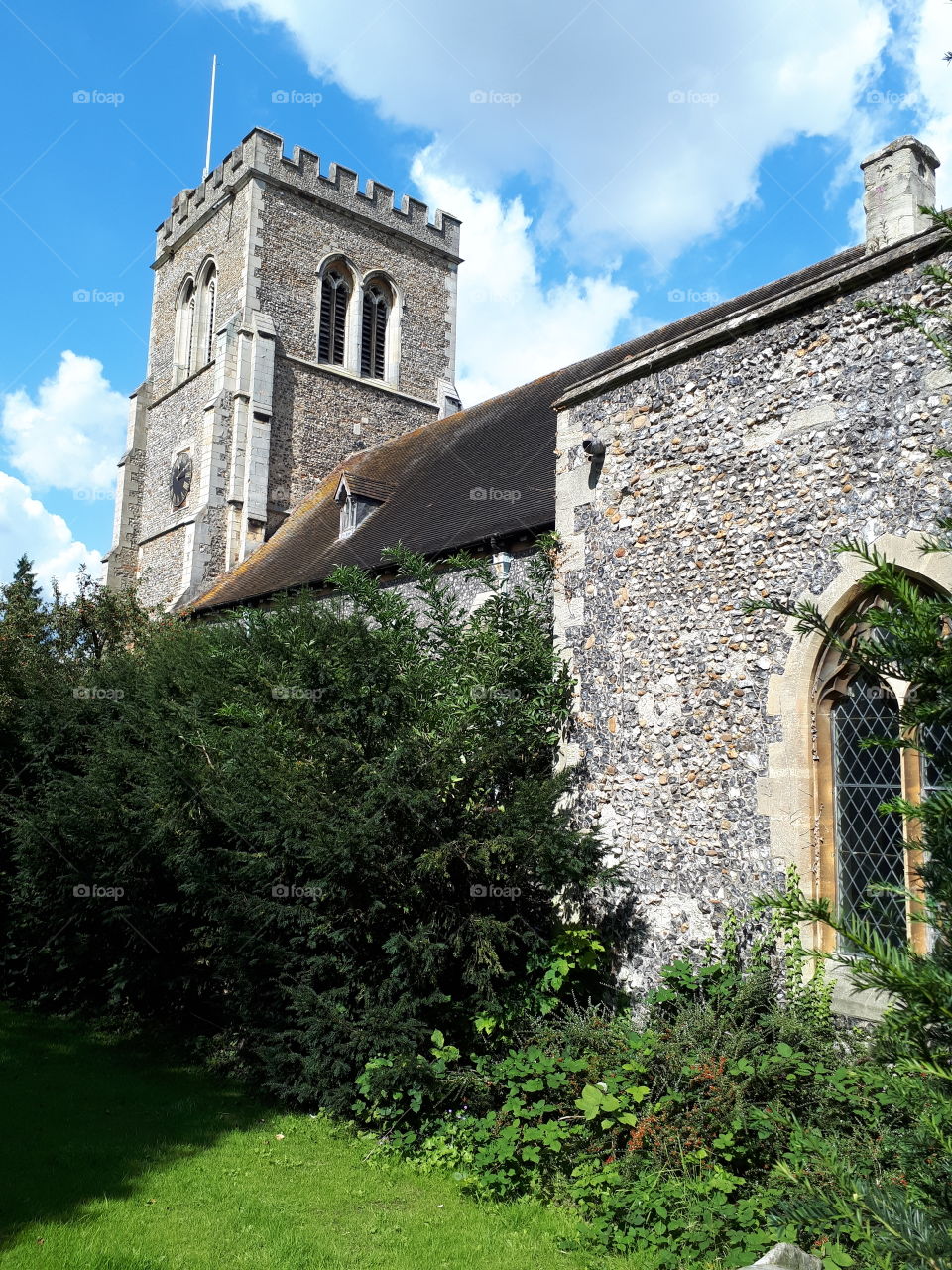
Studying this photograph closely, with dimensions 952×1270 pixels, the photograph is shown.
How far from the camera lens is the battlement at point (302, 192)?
2098cm

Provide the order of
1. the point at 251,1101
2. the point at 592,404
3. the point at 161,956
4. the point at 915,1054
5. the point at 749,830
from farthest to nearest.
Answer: the point at 161,956 → the point at 592,404 → the point at 251,1101 → the point at 749,830 → the point at 915,1054

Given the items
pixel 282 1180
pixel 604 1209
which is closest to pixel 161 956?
pixel 282 1180

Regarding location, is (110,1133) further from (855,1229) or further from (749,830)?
(855,1229)

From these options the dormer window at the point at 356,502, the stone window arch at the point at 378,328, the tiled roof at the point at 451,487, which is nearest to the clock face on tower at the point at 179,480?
the tiled roof at the point at 451,487

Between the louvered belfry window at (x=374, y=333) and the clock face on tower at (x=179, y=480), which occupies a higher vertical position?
the louvered belfry window at (x=374, y=333)

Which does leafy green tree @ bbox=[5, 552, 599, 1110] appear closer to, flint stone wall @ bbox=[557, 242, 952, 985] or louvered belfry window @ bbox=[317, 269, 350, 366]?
flint stone wall @ bbox=[557, 242, 952, 985]

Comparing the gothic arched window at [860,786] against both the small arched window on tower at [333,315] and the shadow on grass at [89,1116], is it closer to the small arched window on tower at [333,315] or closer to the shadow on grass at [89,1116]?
the shadow on grass at [89,1116]

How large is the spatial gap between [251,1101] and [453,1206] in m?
2.33

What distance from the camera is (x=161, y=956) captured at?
8969 mm

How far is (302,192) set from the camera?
21547 mm

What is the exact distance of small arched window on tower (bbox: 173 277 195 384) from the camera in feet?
76.1

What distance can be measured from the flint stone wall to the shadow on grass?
3.40 meters

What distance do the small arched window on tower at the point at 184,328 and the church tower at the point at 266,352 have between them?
0.04m

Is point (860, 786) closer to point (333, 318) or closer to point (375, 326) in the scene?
point (333, 318)
